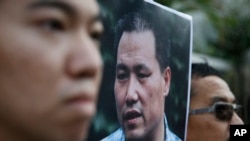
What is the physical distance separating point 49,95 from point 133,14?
2.01ft

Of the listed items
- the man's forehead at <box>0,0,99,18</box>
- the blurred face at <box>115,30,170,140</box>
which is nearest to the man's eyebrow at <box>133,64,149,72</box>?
the blurred face at <box>115,30,170,140</box>

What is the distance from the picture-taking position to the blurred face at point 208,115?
1.99 metres

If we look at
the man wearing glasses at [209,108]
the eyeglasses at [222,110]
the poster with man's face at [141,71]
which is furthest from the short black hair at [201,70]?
the poster with man's face at [141,71]

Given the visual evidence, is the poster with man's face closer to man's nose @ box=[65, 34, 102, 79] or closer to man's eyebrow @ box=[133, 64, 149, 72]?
man's eyebrow @ box=[133, 64, 149, 72]

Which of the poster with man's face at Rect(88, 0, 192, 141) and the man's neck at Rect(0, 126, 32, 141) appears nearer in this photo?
the man's neck at Rect(0, 126, 32, 141)

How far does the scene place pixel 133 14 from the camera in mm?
1339

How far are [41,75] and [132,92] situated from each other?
22.4 inches

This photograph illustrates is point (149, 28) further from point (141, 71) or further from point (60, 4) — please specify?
point (60, 4)

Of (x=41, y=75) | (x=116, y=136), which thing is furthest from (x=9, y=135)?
(x=116, y=136)

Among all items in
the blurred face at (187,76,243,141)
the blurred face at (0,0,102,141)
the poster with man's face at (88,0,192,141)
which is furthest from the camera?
the blurred face at (187,76,243,141)

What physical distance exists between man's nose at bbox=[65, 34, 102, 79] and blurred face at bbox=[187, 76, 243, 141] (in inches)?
47.1

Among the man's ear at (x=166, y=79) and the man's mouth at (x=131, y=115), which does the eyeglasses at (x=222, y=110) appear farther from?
the man's mouth at (x=131, y=115)

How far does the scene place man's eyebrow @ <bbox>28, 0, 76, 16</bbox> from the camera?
77 centimetres

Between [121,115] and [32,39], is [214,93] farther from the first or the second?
[32,39]
